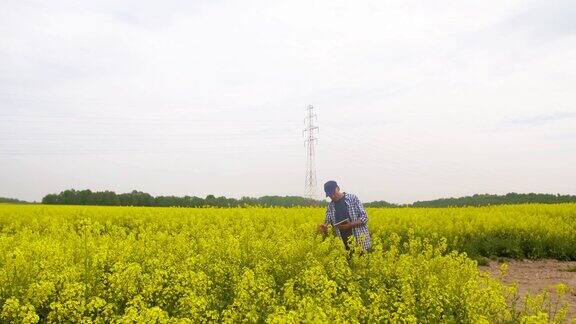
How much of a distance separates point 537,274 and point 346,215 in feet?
25.1

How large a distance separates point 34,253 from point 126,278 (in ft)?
8.28

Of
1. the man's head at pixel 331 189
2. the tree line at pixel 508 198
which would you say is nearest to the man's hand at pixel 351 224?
the man's head at pixel 331 189

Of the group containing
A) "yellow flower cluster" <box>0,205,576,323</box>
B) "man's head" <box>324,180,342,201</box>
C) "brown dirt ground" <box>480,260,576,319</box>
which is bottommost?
"brown dirt ground" <box>480,260,576,319</box>

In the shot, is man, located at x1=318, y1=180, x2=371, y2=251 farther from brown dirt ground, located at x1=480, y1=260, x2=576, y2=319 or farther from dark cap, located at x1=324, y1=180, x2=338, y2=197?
brown dirt ground, located at x1=480, y1=260, x2=576, y2=319

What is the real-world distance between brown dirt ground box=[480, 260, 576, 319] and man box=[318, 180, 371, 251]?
15.3 feet

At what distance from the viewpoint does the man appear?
28.3ft

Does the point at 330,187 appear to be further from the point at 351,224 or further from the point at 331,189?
the point at 351,224

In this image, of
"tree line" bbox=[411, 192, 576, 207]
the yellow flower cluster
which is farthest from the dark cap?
"tree line" bbox=[411, 192, 576, 207]

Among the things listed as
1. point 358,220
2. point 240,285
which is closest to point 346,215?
point 358,220

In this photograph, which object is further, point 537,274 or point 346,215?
point 537,274

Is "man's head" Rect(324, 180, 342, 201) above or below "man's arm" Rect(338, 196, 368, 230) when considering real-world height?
above

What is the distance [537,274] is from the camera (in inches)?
543

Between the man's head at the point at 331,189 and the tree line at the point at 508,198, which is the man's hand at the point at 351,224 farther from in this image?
the tree line at the point at 508,198

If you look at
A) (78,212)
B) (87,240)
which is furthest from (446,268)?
(78,212)
